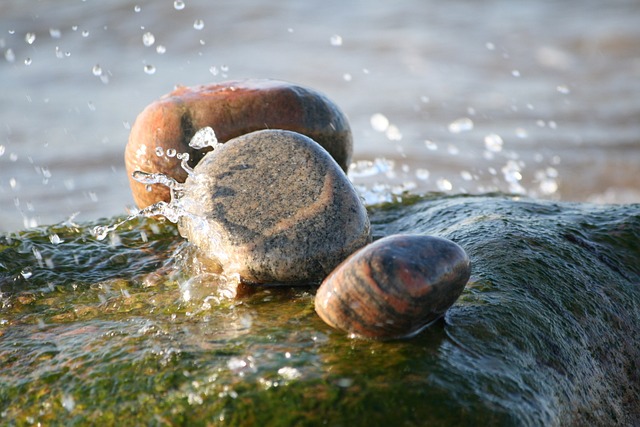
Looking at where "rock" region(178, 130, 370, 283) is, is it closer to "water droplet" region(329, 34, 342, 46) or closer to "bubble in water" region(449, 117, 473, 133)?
"bubble in water" region(449, 117, 473, 133)

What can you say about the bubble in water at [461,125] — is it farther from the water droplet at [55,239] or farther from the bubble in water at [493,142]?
the water droplet at [55,239]

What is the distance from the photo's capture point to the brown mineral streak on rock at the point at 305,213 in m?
3.14

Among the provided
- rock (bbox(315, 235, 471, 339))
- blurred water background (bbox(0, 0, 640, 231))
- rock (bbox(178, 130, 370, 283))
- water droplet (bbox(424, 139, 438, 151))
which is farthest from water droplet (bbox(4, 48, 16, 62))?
rock (bbox(315, 235, 471, 339))

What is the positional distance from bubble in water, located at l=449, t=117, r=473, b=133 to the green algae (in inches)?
228

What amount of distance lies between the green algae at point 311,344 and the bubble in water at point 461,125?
19.0ft

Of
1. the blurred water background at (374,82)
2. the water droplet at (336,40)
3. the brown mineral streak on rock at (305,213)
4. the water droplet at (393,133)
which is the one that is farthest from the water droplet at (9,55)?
the brown mineral streak on rock at (305,213)

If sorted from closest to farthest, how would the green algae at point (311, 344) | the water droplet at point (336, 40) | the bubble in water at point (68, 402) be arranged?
the green algae at point (311, 344)
the bubble in water at point (68, 402)
the water droplet at point (336, 40)

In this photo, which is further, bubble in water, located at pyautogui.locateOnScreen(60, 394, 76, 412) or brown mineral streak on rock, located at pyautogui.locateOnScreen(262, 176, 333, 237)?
brown mineral streak on rock, located at pyautogui.locateOnScreen(262, 176, 333, 237)

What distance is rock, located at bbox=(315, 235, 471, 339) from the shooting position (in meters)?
2.53

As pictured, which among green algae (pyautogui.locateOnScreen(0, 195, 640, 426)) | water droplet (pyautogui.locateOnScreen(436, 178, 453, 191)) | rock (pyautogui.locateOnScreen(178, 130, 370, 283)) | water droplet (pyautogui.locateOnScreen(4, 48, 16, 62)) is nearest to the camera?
green algae (pyautogui.locateOnScreen(0, 195, 640, 426))

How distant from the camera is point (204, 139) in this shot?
395cm

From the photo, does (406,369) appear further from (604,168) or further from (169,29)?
(169,29)

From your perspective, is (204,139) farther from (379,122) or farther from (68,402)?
(379,122)

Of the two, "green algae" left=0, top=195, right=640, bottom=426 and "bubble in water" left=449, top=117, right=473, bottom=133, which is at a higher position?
"green algae" left=0, top=195, right=640, bottom=426
